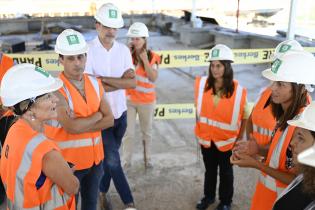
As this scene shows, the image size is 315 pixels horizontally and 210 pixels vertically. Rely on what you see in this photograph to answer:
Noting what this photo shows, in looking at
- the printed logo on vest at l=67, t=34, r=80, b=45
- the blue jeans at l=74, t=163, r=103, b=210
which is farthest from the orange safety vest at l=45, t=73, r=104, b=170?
the printed logo on vest at l=67, t=34, r=80, b=45

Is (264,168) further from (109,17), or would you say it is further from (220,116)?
(109,17)

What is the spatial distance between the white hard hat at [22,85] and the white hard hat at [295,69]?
156cm

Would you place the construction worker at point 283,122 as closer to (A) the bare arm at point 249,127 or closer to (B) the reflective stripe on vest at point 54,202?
(A) the bare arm at point 249,127

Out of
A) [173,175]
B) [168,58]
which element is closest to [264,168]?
[173,175]

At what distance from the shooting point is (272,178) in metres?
2.53

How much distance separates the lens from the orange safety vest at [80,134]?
Answer: 111 inches

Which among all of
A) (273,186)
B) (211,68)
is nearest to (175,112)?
(211,68)

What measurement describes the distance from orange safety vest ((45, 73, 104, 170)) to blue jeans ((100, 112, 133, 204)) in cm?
61

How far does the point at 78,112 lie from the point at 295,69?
167cm

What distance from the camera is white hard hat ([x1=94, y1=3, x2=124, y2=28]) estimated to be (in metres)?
3.52

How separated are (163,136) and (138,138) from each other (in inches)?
17.4

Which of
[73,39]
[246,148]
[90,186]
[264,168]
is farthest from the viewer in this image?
[90,186]

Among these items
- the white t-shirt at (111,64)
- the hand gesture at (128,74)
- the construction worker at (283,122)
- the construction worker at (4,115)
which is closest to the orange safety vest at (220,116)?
the hand gesture at (128,74)

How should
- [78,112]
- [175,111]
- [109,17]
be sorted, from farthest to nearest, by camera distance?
[175,111] < [109,17] < [78,112]
